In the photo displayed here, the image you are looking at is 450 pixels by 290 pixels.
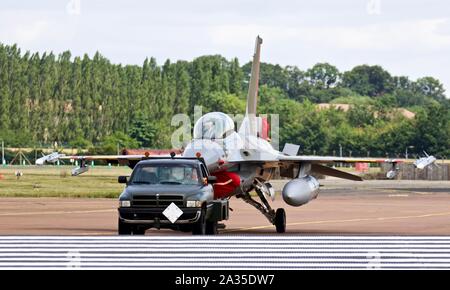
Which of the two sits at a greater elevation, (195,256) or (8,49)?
(8,49)

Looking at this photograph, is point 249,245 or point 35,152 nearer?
point 249,245

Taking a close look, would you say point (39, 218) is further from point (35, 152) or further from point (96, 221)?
point (35, 152)

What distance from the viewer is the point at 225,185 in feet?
90.9

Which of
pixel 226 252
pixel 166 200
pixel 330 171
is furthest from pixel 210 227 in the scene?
pixel 226 252

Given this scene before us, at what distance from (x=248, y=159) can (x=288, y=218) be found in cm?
873

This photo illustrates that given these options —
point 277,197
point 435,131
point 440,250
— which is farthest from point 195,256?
point 435,131

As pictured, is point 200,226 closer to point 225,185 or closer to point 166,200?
point 166,200

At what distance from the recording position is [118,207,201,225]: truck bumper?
22.5 meters

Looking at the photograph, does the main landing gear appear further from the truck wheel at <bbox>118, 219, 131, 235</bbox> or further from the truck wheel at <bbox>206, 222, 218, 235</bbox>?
the truck wheel at <bbox>118, 219, 131, 235</bbox>

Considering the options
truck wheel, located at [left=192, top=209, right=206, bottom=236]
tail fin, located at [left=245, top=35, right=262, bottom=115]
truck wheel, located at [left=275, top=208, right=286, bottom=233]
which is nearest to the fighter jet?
truck wheel, located at [left=275, top=208, right=286, bottom=233]

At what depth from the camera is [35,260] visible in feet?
40.8

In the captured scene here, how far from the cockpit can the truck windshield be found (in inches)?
137

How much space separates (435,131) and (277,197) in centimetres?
6931

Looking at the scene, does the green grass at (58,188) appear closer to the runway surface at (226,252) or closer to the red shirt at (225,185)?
the red shirt at (225,185)
